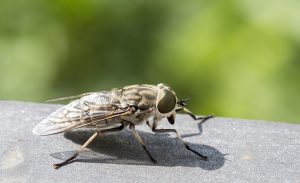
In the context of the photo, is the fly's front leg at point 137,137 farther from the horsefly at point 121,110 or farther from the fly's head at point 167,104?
the fly's head at point 167,104

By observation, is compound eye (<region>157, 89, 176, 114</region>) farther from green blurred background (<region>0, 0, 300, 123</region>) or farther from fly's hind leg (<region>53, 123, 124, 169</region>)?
green blurred background (<region>0, 0, 300, 123</region>)

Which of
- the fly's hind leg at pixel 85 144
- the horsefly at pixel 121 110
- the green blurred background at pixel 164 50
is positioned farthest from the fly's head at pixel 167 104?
the green blurred background at pixel 164 50

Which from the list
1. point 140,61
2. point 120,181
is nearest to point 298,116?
point 140,61

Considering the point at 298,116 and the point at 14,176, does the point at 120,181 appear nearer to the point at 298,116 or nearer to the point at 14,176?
the point at 14,176

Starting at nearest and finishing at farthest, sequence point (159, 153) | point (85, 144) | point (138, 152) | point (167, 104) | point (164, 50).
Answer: point (159, 153) → point (138, 152) → point (85, 144) → point (167, 104) → point (164, 50)

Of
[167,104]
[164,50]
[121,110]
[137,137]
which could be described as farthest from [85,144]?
[164,50]

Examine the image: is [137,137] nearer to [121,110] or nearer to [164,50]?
[121,110]

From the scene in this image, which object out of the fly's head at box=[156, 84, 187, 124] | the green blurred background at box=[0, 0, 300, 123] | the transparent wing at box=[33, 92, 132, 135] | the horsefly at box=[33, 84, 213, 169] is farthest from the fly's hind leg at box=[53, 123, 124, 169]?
the green blurred background at box=[0, 0, 300, 123]

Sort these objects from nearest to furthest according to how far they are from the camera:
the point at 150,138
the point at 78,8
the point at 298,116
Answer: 1. the point at 150,138
2. the point at 298,116
3. the point at 78,8
